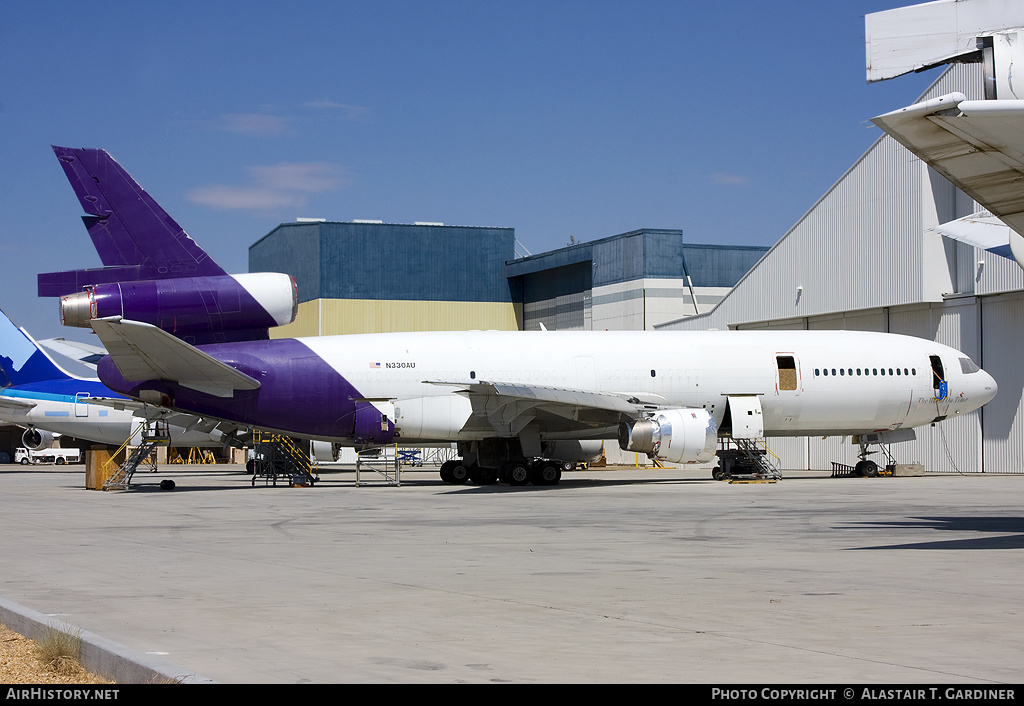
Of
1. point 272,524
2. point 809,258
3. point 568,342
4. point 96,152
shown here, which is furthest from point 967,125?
point 809,258

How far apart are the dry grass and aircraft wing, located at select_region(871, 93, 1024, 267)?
969 centimetres

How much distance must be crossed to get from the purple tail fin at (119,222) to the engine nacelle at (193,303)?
1.55ft

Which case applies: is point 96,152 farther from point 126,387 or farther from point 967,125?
point 967,125

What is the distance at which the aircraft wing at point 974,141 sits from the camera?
37.9ft

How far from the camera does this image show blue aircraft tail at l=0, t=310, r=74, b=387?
160 feet

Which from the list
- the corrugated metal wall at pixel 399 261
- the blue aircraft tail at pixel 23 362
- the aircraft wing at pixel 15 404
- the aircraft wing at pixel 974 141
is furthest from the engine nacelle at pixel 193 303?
the corrugated metal wall at pixel 399 261

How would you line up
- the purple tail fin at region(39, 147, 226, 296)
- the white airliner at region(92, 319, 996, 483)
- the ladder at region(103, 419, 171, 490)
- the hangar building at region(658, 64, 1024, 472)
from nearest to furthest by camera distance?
the purple tail fin at region(39, 147, 226, 296) < the white airliner at region(92, 319, 996, 483) < the ladder at region(103, 419, 171, 490) < the hangar building at region(658, 64, 1024, 472)

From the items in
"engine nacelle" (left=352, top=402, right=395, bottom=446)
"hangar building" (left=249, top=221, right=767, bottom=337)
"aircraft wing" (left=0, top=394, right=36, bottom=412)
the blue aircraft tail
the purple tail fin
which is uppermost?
"hangar building" (left=249, top=221, right=767, bottom=337)

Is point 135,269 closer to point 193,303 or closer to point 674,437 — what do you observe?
point 193,303

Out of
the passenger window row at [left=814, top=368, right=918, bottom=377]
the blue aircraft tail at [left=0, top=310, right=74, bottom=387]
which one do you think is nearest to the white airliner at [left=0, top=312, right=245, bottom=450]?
the blue aircraft tail at [left=0, top=310, right=74, bottom=387]

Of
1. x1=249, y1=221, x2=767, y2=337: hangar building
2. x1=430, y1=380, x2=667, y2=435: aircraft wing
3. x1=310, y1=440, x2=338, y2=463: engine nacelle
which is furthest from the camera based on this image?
x1=249, y1=221, x2=767, y2=337: hangar building

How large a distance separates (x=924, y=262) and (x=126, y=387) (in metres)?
29.6

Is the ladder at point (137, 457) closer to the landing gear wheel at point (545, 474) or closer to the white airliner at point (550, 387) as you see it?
the white airliner at point (550, 387)

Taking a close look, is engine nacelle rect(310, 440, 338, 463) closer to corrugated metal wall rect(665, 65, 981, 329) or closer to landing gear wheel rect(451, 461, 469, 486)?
landing gear wheel rect(451, 461, 469, 486)
